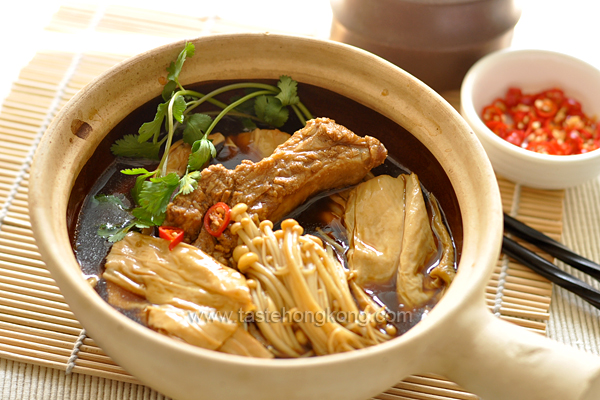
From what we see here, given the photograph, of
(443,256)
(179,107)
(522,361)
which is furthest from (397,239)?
(179,107)

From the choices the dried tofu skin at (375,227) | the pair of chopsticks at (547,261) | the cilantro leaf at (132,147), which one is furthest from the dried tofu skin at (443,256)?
the cilantro leaf at (132,147)

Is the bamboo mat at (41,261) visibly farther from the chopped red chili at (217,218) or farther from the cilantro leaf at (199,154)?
the cilantro leaf at (199,154)

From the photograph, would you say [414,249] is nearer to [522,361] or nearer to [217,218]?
[522,361]

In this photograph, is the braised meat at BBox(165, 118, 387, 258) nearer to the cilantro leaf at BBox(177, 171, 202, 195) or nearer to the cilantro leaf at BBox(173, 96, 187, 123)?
the cilantro leaf at BBox(177, 171, 202, 195)

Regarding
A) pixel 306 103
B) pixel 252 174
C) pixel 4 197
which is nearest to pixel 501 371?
pixel 252 174

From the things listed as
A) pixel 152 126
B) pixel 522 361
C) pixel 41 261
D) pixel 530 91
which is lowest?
pixel 41 261

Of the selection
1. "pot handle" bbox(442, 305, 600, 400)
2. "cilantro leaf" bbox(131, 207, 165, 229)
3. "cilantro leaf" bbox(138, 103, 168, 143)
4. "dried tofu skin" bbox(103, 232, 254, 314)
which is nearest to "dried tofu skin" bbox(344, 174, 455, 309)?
"pot handle" bbox(442, 305, 600, 400)

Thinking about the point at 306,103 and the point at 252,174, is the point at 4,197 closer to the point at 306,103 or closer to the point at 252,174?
the point at 252,174
